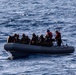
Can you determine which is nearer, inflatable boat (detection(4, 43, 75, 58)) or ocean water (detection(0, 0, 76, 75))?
ocean water (detection(0, 0, 76, 75))

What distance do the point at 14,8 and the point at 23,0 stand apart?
2602 cm

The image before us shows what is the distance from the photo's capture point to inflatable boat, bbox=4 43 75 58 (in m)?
48.4

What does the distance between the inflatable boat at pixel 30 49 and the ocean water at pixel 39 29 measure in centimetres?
48

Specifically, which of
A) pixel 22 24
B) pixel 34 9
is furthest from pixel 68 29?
pixel 34 9

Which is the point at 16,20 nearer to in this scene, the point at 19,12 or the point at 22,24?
the point at 22,24

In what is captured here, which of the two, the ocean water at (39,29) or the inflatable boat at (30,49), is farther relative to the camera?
the inflatable boat at (30,49)

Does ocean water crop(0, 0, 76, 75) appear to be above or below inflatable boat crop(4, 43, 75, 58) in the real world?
below

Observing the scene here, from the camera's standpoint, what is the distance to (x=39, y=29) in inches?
2749

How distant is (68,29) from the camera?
69562 mm

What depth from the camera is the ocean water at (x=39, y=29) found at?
44750mm

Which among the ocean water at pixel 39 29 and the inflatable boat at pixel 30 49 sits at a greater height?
the inflatable boat at pixel 30 49

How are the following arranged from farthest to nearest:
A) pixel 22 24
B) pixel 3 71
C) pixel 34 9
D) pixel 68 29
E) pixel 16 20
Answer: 1. pixel 34 9
2. pixel 16 20
3. pixel 22 24
4. pixel 68 29
5. pixel 3 71

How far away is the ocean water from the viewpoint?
44.8 meters

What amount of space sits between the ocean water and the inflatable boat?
1.58 ft
